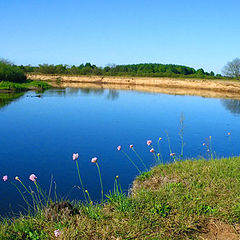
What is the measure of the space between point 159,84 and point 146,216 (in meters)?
47.6

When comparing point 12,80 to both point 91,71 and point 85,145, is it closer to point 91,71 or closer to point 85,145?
point 85,145

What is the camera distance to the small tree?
4703cm

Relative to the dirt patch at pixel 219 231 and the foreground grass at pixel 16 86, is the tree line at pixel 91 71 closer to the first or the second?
the foreground grass at pixel 16 86

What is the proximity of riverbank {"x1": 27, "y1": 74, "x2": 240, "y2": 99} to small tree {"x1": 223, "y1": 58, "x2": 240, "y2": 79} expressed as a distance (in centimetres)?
680

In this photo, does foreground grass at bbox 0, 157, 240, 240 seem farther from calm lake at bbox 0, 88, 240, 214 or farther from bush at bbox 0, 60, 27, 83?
bush at bbox 0, 60, 27, 83

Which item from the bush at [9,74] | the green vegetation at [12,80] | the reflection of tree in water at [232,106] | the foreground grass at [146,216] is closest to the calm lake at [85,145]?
the foreground grass at [146,216]

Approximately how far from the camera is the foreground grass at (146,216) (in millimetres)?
2922

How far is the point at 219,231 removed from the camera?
10.0 ft

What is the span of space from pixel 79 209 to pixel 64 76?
55442 millimetres

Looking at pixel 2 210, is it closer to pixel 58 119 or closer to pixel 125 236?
pixel 125 236

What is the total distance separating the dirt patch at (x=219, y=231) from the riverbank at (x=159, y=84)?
107ft

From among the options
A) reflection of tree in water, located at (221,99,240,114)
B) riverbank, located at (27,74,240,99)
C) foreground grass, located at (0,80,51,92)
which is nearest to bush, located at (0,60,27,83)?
foreground grass, located at (0,80,51,92)

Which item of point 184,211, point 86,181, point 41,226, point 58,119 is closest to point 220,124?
point 58,119

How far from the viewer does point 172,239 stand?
9.29 ft
